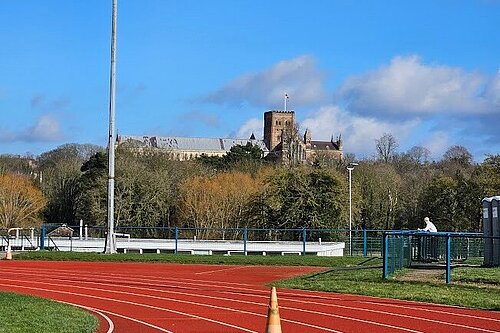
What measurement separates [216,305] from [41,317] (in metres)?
5.13

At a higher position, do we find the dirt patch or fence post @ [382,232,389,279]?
fence post @ [382,232,389,279]

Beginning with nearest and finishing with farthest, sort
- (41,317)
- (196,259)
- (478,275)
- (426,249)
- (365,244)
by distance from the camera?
1. (41,317)
2. (478,275)
3. (426,249)
4. (196,259)
5. (365,244)

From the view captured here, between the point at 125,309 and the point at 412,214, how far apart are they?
196ft

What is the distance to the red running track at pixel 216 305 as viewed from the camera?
14953 millimetres

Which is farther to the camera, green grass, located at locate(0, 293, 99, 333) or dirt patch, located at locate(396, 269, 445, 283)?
dirt patch, located at locate(396, 269, 445, 283)

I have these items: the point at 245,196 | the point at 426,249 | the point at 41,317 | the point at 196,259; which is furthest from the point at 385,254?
the point at 245,196

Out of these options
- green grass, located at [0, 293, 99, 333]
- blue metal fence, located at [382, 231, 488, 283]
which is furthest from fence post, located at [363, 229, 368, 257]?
green grass, located at [0, 293, 99, 333]

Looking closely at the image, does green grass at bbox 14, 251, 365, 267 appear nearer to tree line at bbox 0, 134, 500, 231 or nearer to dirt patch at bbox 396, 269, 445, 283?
dirt patch at bbox 396, 269, 445, 283

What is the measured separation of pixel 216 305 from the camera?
18641 mm

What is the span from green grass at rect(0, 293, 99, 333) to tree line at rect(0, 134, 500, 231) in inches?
1725

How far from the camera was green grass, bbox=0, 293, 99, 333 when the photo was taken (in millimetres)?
13039

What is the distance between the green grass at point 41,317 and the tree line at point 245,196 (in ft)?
144

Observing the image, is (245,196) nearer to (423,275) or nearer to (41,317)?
(423,275)

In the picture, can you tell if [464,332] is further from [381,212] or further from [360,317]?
[381,212]
